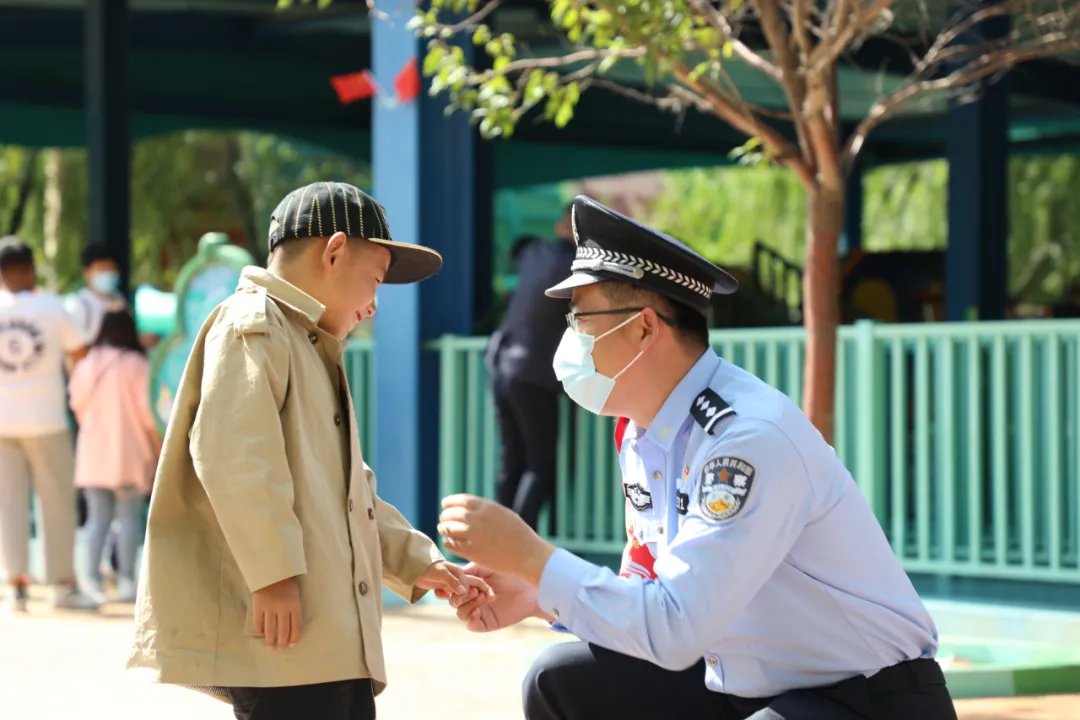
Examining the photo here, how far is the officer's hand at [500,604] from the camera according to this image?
4.11 m

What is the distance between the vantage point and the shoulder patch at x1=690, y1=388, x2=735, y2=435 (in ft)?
11.5

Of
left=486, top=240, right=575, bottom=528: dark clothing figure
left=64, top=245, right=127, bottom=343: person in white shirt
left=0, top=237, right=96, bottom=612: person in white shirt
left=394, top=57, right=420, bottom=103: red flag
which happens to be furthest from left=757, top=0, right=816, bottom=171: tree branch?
left=64, top=245, right=127, bottom=343: person in white shirt

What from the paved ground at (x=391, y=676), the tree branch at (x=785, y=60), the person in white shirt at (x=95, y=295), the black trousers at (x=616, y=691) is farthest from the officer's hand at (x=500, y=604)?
the person in white shirt at (x=95, y=295)

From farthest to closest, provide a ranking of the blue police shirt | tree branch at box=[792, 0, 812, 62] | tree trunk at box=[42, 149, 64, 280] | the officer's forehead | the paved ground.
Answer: tree trunk at box=[42, 149, 64, 280]
tree branch at box=[792, 0, 812, 62]
the paved ground
the officer's forehead
the blue police shirt

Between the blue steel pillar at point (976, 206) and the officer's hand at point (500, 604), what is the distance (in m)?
7.73

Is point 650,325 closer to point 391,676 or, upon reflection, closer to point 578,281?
point 578,281

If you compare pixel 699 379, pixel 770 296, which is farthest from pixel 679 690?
pixel 770 296

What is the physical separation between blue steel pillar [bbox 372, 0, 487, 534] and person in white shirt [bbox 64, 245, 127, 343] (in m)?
1.58

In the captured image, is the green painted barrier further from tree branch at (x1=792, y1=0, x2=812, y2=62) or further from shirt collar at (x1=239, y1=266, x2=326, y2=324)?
shirt collar at (x1=239, y1=266, x2=326, y2=324)

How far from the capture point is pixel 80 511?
12008 millimetres

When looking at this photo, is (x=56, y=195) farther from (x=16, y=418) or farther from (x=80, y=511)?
(x=16, y=418)

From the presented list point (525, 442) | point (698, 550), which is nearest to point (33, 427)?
point (525, 442)

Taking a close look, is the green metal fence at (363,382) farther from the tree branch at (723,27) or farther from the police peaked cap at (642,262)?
the police peaked cap at (642,262)

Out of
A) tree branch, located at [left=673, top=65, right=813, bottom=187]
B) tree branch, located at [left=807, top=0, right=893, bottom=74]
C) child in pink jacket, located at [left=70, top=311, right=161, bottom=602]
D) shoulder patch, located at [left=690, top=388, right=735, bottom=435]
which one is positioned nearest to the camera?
shoulder patch, located at [left=690, top=388, right=735, bottom=435]
